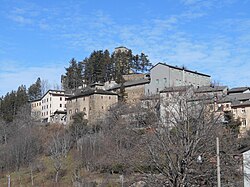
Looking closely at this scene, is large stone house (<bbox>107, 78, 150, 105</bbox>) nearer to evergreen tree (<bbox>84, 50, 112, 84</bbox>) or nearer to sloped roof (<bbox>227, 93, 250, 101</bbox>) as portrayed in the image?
evergreen tree (<bbox>84, 50, 112, 84</bbox>)

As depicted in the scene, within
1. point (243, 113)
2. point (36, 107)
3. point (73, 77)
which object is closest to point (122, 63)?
point (73, 77)

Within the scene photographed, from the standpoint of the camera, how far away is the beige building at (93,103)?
8388 centimetres

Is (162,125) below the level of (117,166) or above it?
above

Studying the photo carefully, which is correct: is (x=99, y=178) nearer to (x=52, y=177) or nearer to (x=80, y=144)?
(x=52, y=177)

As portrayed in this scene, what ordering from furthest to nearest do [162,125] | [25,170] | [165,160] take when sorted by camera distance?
[25,170], [162,125], [165,160]

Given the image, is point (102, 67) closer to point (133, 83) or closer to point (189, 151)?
point (133, 83)

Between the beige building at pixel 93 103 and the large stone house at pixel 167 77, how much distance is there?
24.9 ft

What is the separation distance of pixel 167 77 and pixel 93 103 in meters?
15.4

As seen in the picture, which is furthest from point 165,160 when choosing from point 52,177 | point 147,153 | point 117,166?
point 52,177

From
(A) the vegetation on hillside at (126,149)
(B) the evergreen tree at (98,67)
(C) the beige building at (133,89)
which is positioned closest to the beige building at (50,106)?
Result: (A) the vegetation on hillside at (126,149)

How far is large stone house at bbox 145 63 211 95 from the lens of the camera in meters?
80.3

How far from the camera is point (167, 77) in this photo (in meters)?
80.3

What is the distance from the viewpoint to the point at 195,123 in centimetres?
2675

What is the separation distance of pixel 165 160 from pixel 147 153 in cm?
138
